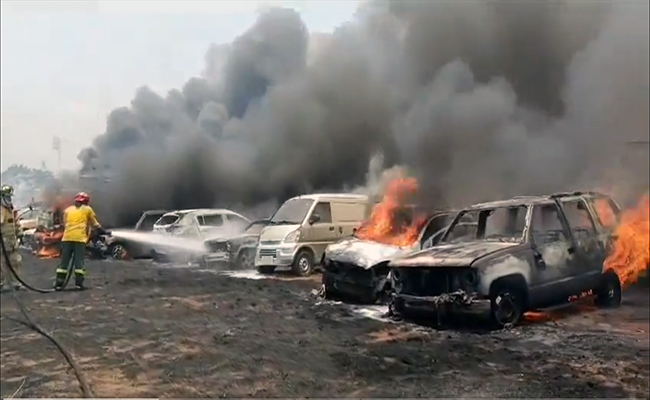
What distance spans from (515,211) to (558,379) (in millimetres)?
975

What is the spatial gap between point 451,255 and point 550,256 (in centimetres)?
63

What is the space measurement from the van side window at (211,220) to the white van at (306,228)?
298 mm

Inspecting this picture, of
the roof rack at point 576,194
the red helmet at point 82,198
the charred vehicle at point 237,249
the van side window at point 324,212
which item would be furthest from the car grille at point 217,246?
the roof rack at point 576,194

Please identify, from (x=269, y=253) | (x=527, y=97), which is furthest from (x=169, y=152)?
(x=527, y=97)

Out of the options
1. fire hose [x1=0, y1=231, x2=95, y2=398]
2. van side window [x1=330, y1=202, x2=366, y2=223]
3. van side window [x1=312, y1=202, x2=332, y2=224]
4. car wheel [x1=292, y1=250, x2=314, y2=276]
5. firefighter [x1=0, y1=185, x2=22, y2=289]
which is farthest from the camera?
firefighter [x1=0, y1=185, x2=22, y2=289]

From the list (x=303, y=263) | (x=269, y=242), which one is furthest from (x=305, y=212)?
(x=303, y=263)

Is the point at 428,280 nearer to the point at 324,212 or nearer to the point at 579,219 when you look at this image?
the point at 324,212

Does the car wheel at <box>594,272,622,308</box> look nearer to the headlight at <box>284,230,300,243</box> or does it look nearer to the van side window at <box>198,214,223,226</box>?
the headlight at <box>284,230,300,243</box>

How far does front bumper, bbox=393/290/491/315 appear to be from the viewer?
12.3 ft

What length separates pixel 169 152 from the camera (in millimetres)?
3982

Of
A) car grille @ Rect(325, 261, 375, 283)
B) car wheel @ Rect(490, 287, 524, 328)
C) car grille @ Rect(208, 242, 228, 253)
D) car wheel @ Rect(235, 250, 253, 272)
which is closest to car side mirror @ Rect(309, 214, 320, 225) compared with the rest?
car grille @ Rect(325, 261, 375, 283)

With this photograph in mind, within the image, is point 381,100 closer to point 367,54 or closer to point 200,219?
point 367,54

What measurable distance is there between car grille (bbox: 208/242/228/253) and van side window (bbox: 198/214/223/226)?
0.19 meters

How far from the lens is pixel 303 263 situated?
4355mm
